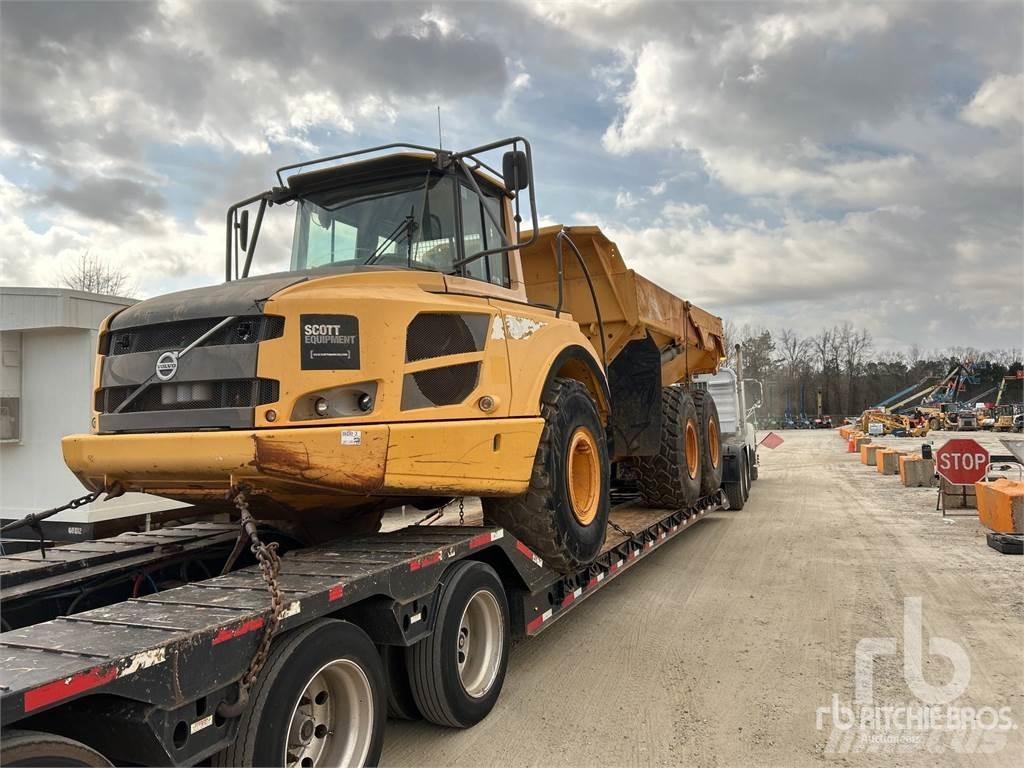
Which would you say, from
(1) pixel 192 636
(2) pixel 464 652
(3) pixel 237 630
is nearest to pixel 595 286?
(2) pixel 464 652

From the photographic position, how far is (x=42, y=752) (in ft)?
6.73

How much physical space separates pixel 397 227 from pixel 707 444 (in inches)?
259

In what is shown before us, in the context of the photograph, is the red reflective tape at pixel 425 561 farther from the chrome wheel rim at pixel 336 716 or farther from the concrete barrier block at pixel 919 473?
the concrete barrier block at pixel 919 473

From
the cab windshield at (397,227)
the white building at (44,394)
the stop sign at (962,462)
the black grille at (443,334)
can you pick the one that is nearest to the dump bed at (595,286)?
the cab windshield at (397,227)

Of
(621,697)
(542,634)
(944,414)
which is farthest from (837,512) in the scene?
(944,414)

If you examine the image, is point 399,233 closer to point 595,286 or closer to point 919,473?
point 595,286

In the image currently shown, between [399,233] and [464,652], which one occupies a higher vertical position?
[399,233]

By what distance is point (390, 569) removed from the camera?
3.52m

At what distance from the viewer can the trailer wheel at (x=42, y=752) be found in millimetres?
1978

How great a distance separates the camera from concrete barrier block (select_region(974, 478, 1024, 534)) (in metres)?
8.85

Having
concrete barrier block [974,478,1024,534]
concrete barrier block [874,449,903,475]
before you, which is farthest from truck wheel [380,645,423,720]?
concrete barrier block [874,449,903,475]

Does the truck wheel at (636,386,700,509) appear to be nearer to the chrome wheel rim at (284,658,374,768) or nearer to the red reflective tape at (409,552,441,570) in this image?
the red reflective tape at (409,552,441,570)

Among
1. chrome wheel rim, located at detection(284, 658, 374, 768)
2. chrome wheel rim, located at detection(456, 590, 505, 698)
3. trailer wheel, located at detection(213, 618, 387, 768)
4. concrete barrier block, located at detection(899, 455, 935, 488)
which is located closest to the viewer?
trailer wheel, located at detection(213, 618, 387, 768)

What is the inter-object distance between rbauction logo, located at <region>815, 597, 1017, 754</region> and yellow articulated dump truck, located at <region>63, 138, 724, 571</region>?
1906 millimetres
